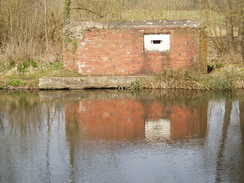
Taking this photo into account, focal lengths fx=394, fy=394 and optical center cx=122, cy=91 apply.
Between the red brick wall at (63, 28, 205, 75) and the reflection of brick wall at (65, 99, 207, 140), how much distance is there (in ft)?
14.2

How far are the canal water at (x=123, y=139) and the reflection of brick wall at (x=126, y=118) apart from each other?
22mm

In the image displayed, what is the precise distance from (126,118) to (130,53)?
293 inches

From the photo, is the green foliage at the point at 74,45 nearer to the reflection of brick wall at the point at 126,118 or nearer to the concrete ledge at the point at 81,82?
the concrete ledge at the point at 81,82

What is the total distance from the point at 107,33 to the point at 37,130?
29.9 ft

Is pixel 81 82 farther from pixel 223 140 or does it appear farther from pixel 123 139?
pixel 223 140

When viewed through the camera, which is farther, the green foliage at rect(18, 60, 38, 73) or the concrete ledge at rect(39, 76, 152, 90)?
the green foliage at rect(18, 60, 38, 73)

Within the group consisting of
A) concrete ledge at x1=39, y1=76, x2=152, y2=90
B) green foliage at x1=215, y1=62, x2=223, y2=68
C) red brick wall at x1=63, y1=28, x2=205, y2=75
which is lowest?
concrete ledge at x1=39, y1=76, x2=152, y2=90

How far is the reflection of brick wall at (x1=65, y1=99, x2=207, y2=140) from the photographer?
912 centimetres

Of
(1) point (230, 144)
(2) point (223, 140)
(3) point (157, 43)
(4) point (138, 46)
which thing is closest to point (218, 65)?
(3) point (157, 43)

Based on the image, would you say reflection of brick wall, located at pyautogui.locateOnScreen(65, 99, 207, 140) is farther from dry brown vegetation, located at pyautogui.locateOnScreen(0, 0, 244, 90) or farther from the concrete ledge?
dry brown vegetation, located at pyautogui.locateOnScreen(0, 0, 244, 90)

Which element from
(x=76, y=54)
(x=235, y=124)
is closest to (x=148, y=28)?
(x=76, y=54)

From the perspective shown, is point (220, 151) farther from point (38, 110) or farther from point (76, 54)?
point (76, 54)

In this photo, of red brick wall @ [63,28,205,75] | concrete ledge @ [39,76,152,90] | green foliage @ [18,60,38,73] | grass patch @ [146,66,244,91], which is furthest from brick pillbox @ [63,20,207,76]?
green foliage @ [18,60,38,73]

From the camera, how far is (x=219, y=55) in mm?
21500
